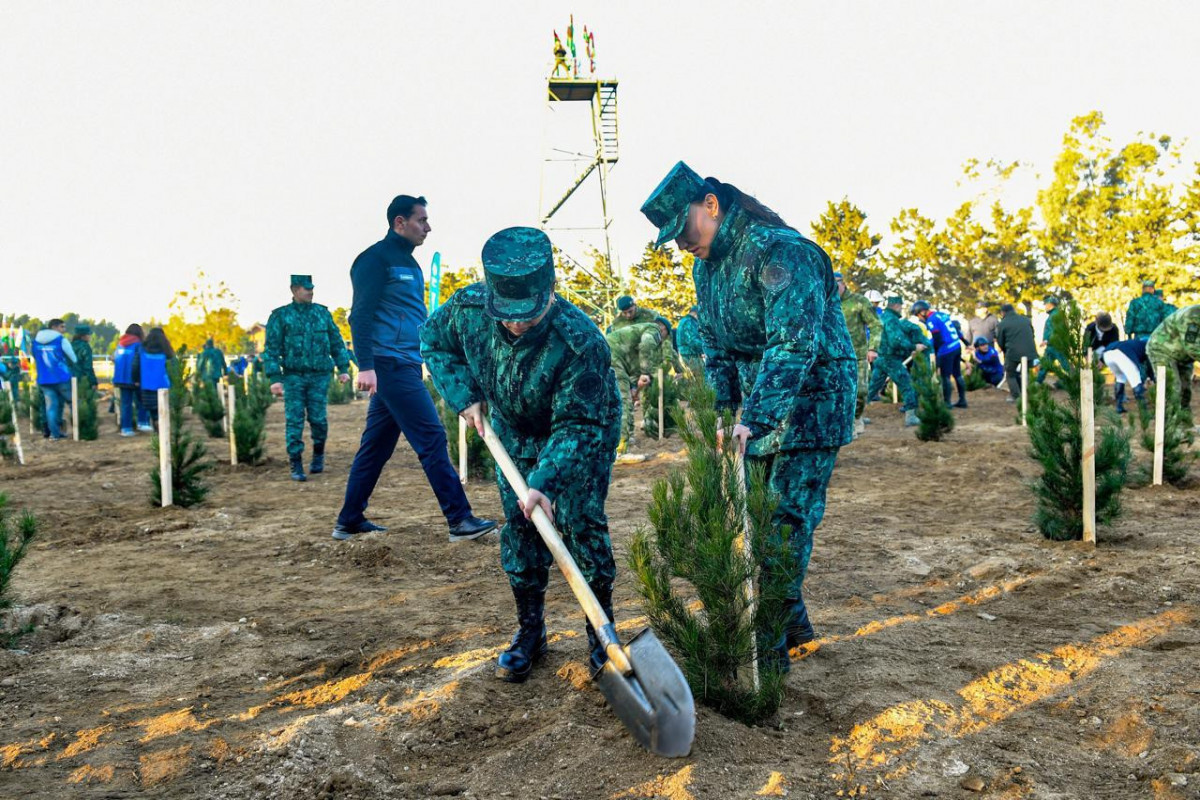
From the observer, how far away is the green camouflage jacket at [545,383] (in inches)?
115

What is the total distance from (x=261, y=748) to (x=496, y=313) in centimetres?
152

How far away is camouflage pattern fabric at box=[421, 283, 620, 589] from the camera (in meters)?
2.94

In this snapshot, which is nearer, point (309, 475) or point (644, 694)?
point (644, 694)

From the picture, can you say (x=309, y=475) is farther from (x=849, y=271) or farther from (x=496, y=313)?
(x=849, y=271)

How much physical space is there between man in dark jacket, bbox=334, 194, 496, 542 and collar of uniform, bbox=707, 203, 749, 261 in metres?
2.61

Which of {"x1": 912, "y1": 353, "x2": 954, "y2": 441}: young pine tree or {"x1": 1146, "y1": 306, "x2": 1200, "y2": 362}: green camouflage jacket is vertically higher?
{"x1": 1146, "y1": 306, "x2": 1200, "y2": 362}: green camouflage jacket

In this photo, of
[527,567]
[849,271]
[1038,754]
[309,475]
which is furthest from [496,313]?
[849,271]

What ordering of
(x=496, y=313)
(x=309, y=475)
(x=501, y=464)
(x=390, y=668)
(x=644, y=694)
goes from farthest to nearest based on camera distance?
(x=309, y=475)
(x=390, y=668)
(x=501, y=464)
(x=496, y=313)
(x=644, y=694)

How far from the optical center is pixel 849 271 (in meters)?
31.6

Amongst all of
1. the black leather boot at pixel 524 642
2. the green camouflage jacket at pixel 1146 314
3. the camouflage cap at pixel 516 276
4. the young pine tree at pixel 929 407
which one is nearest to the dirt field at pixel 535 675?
the black leather boot at pixel 524 642

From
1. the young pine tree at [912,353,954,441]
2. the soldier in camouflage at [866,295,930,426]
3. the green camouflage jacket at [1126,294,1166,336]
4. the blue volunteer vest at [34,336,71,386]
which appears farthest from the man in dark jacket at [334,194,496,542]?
the green camouflage jacket at [1126,294,1166,336]

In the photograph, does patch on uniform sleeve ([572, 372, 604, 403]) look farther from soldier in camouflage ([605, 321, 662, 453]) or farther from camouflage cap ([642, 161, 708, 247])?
soldier in camouflage ([605, 321, 662, 453])

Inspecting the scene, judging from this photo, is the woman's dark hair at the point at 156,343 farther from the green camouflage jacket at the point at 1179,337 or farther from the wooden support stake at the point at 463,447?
the green camouflage jacket at the point at 1179,337

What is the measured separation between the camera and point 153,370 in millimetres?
13172
